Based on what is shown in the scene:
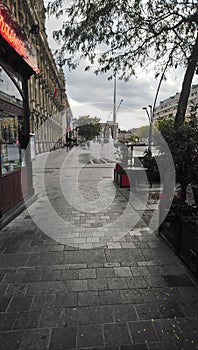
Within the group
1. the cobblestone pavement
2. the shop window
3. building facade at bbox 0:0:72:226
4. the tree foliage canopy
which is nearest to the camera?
the cobblestone pavement

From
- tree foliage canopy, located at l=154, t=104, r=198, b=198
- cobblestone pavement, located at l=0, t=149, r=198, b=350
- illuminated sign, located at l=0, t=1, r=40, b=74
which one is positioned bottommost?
cobblestone pavement, located at l=0, t=149, r=198, b=350

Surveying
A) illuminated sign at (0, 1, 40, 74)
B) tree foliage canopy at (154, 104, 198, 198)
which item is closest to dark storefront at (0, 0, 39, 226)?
illuminated sign at (0, 1, 40, 74)

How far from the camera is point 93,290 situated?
106 inches

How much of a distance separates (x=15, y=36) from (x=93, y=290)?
17.7 feet

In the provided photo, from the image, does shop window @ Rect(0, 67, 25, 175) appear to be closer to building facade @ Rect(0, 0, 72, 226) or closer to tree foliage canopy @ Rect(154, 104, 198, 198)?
building facade @ Rect(0, 0, 72, 226)

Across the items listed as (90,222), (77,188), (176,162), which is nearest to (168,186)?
(176,162)

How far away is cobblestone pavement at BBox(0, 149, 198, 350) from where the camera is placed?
6.71ft

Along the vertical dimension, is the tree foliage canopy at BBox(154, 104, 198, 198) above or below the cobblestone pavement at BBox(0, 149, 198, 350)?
above

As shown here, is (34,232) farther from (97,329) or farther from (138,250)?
(97,329)

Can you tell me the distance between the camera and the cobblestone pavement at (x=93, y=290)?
6.71 ft

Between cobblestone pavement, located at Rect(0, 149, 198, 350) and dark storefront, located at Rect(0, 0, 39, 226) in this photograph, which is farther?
dark storefront, located at Rect(0, 0, 39, 226)

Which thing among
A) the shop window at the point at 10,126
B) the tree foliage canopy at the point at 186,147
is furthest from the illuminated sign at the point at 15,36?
the tree foliage canopy at the point at 186,147

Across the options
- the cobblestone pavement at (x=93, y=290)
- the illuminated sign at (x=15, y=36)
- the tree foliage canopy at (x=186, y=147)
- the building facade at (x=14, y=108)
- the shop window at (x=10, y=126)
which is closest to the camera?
the cobblestone pavement at (x=93, y=290)

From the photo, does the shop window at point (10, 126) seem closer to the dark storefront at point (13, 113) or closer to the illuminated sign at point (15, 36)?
the dark storefront at point (13, 113)
